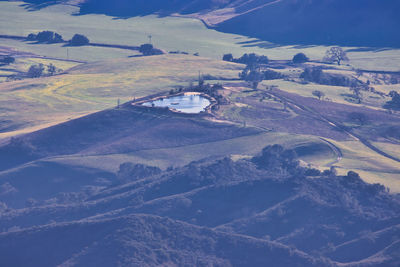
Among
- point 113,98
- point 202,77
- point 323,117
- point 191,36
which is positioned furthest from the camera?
point 191,36

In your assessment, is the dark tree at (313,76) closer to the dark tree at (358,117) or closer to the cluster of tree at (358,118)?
the dark tree at (358,117)

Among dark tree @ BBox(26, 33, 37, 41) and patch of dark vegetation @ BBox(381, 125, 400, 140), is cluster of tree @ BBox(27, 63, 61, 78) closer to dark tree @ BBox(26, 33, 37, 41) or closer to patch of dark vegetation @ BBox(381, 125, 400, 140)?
dark tree @ BBox(26, 33, 37, 41)

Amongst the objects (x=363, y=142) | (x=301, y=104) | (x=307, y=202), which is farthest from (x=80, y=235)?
(x=301, y=104)

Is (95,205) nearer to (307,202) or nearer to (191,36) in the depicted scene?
(307,202)

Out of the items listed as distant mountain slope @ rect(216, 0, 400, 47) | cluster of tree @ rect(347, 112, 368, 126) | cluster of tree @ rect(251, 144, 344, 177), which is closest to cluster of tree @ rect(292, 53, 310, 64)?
distant mountain slope @ rect(216, 0, 400, 47)

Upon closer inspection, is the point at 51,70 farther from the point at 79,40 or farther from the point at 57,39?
the point at 57,39

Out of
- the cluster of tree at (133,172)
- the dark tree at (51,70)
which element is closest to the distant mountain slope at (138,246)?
the cluster of tree at (133,172)

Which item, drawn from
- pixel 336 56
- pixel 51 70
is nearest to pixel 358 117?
pixel 51 70

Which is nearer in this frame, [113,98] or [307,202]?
[307,202]

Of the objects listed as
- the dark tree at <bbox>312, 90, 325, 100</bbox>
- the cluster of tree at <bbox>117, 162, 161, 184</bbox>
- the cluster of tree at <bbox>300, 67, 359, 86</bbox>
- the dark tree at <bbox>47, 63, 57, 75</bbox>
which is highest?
the cluster of tree at <bbox>300, 67, 359, 86</bbox>
